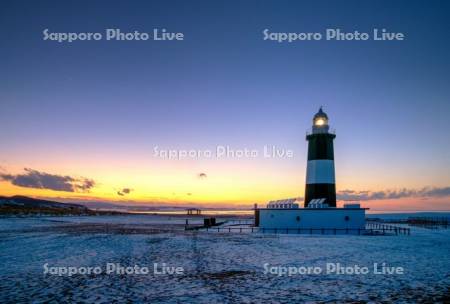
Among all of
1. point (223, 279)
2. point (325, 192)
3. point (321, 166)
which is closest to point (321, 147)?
point (321, 166)

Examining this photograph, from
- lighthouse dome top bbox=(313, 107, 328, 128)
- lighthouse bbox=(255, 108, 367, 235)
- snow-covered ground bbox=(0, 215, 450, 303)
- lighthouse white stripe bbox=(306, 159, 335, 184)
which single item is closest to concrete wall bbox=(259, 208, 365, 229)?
lighthouse bbox=(255, 108, 367, 235)

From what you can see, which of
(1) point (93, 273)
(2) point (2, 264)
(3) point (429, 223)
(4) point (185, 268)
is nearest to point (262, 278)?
(4) point (185, 268)

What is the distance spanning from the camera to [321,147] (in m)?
35.9

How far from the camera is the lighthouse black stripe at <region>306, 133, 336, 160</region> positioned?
3572cm

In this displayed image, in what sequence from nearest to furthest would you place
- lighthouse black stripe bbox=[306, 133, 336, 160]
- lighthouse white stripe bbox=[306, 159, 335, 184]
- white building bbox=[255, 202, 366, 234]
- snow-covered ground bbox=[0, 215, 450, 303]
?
snow-covered ground bbox=[0, 215, 450, 303]
white building bbox=[255, 202, 366, 234]
lighthouse white stripe bbox=[306, 159, 335, 184]
lighthouse black stripe bbox=[306, 133, 336, 160]

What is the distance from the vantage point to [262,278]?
13.5 meters

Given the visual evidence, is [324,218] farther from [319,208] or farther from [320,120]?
[320,120]

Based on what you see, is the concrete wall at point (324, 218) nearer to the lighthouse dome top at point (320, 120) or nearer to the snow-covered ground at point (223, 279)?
the lighthouse dome top at point (320, 120)

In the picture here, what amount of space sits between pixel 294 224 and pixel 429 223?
43718mm

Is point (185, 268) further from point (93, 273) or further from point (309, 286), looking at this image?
point (309, 286)

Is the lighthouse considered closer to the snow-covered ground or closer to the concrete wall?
the concrete wall

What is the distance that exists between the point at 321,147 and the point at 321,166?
1.97 m

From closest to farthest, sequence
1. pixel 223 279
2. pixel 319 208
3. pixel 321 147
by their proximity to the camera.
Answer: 1. pixel 223 279
2. pixel 319 208
3. pixel 321 147

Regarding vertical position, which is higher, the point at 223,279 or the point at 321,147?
the point at 321,147
